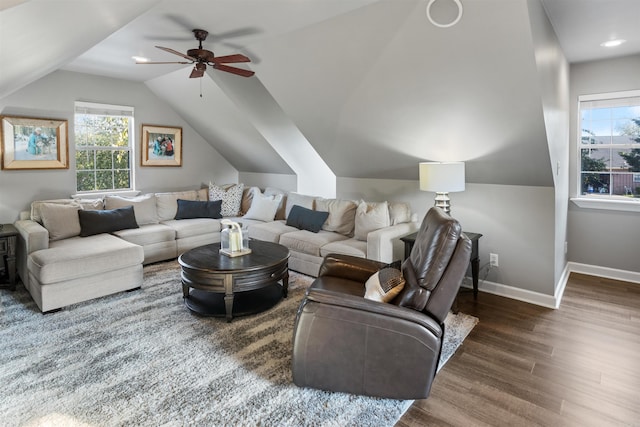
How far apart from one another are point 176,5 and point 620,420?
3.89 meters

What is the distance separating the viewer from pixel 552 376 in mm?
2320

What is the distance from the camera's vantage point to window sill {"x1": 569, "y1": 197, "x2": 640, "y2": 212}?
396 cm

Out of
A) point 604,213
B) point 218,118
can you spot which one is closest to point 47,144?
point 218,118

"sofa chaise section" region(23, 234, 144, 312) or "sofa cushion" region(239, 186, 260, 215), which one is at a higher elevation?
"sofa cushion" region(239, 186, 260, 215)

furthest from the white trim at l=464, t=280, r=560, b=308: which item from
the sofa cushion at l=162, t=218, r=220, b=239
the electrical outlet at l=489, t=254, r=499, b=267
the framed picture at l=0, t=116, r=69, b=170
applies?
the framed picture at l=0, t=116, r=69, b=170

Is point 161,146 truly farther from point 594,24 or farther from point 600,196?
point 600,196

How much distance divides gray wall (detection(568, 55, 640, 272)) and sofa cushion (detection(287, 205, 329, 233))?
3.06 m

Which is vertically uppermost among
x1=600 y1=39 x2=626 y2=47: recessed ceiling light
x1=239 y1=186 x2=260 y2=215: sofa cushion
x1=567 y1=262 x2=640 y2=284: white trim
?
x1=600 y1=39 x2=626 y2=47: recessed ceiling light

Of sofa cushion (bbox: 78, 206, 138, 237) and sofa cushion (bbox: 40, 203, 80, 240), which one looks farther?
sofa cushion (bbox: 78, 206, 138, 237)

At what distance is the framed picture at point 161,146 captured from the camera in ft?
18.2

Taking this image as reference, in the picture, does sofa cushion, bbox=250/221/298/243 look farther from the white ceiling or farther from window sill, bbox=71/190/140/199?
the white ceiling

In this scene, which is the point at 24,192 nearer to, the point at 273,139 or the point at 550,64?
the point at 273,139

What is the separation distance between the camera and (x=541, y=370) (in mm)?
2383

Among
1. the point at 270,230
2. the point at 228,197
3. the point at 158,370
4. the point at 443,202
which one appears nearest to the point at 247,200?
the point at 228,197
